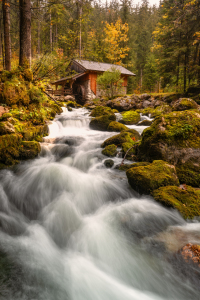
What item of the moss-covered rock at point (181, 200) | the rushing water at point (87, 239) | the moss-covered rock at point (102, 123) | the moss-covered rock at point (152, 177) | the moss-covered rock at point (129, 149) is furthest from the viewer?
the moss-covered rock at point (102, 123)

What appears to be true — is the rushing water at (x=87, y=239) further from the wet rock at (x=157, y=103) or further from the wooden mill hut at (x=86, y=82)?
the wooden mill hut at (x=86, y=82)

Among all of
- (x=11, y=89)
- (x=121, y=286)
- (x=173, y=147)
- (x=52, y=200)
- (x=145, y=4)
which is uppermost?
(x=145, y=4)

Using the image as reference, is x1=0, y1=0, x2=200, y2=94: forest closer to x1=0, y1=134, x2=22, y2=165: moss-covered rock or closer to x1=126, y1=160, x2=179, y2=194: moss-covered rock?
x1=0, y1=134, x2=22, y2=165: moss-covered rock

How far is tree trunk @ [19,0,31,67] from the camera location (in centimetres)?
718

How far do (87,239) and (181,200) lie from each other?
6.58 feet

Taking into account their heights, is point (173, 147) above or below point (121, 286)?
above

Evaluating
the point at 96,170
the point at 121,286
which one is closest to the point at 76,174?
the point at 96,170

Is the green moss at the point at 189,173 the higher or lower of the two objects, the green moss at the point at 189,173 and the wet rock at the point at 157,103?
the lower

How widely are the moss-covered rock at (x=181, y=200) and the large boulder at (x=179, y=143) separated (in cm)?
100

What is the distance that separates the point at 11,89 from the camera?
675 centimetres

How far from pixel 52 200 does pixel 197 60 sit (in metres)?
17.0

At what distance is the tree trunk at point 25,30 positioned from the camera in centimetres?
718

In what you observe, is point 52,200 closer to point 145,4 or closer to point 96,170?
point 96,170

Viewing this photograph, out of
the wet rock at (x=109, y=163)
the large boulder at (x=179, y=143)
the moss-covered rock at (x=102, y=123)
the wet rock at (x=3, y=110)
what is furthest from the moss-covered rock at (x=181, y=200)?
the moss-covered rock at (x=102, y=123)
